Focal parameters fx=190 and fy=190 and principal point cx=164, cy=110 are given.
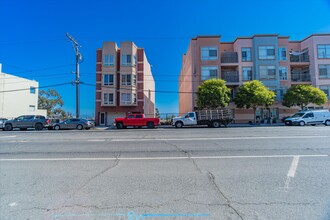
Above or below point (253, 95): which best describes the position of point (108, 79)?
above

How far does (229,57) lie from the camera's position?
33094 millimetres

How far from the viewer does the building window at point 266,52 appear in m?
32.2

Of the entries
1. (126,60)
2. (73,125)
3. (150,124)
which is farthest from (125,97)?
(73,125)

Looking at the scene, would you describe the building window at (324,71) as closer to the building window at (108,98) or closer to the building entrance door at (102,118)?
Answer: the building window at (108,98)

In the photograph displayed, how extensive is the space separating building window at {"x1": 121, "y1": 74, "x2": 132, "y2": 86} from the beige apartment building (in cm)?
1077

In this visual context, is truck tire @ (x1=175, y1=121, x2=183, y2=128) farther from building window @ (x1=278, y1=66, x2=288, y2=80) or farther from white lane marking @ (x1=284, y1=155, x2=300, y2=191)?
building window @ (x1=278, y1=66, x2=288, y2=80)

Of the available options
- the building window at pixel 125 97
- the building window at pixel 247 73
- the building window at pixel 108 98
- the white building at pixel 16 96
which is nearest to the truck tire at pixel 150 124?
the building window at pixel 125 97

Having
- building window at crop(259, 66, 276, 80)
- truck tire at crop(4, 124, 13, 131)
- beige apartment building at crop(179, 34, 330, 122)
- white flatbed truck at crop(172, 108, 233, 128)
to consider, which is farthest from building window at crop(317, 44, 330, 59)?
truck tire at crop(4, 124, 13, 131)

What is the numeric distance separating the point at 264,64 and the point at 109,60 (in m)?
26.2

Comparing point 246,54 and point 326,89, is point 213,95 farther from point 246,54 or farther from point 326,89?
point 326,89

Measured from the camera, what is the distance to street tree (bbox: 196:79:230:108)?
2578cm

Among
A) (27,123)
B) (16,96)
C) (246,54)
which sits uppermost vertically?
(246,54)

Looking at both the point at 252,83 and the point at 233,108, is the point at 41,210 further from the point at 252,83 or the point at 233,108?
the point at 233,108

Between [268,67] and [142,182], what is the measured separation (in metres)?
34.2
